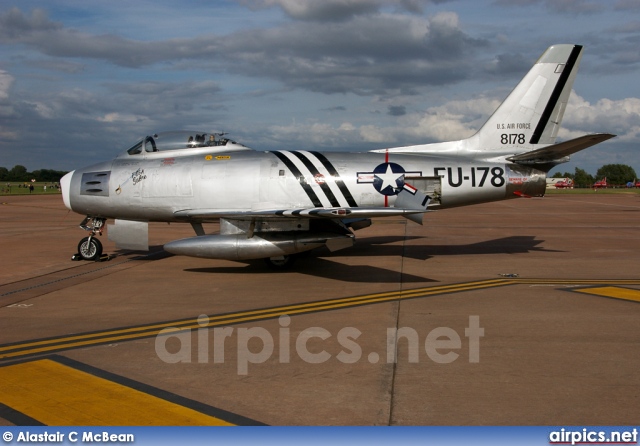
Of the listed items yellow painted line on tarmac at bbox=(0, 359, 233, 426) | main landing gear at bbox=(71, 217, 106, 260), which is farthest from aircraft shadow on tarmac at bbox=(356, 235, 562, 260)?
yellow painted line on tarmac at bbox=(0, 359, 233, 426)

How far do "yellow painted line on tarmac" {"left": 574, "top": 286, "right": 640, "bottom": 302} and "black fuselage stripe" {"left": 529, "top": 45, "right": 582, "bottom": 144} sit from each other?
511 cm

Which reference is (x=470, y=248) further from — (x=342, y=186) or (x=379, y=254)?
(x=342, y=186)

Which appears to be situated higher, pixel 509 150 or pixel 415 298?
pixel 509 150

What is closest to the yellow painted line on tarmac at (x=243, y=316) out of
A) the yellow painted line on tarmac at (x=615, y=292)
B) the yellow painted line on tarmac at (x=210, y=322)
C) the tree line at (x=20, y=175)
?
the yellow painted line on tarmac at (x=210, y=322)

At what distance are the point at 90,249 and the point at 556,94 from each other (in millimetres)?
12774

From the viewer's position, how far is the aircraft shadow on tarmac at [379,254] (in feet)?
41.4

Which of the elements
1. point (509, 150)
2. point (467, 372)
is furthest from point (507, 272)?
point (467, 372)

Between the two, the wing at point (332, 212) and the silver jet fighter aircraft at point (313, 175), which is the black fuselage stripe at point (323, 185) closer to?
the silver jet fighter aircraft at point (313, 175)

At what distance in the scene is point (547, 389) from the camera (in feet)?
18.6

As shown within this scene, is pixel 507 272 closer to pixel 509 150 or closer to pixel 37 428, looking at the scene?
pixel 509 150

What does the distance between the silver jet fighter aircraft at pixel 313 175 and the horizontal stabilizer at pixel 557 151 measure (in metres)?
0.03

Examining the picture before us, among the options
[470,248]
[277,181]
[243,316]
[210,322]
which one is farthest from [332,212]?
[470,248]

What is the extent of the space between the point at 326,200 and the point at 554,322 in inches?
260

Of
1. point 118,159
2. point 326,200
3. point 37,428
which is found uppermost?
point 118,159
